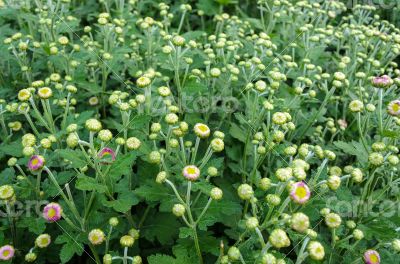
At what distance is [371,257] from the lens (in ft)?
7.26

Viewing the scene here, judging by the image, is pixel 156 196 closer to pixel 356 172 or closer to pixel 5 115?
pixel 356 172

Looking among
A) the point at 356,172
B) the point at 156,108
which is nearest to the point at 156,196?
the point at 156,108

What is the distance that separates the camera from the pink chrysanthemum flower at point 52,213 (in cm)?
237

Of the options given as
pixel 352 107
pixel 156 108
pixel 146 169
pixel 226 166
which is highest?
pixel 352 107

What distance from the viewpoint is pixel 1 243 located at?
241cm

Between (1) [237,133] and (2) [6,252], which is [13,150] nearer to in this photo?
(2) [6,252]

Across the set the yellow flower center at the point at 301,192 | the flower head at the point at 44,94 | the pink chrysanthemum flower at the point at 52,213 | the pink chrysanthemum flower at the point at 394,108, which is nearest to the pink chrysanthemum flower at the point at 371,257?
the yellow flower center at the point at 301,192

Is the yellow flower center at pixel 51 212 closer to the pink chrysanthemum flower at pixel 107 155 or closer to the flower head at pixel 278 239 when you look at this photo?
the pink chrysanthemum flower at pixel 107 155

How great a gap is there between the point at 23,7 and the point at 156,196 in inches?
109

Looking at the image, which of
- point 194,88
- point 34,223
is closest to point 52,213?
point 34,223

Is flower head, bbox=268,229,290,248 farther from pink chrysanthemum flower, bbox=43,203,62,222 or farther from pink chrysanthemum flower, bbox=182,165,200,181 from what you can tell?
pink chrysanthemum flower, bbox=43,203,62,222

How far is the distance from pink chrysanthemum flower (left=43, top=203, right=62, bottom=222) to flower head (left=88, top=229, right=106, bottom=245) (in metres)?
0.24

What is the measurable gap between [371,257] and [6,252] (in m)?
2.19

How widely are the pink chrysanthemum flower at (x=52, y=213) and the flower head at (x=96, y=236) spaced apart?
243mm
